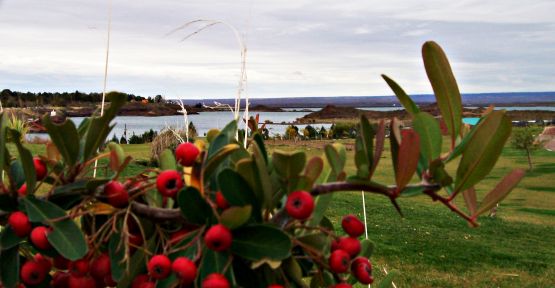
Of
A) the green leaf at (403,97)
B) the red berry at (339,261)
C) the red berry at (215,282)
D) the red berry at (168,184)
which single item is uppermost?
the green leaf at (403,97)

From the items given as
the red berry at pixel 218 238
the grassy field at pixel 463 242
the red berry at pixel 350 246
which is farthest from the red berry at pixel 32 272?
the grassy field at pixel 463 242

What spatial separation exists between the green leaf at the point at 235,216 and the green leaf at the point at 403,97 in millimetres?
222

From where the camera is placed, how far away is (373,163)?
21.1 inches

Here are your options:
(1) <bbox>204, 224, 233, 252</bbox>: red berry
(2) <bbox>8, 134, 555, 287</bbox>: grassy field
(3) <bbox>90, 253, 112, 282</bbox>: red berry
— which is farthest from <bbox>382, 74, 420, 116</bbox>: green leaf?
(2) <bbox>8, 134, 555, 287</bbox>: grassy field

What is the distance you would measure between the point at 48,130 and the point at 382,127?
32 cm

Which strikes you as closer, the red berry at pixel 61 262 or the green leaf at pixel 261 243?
the green leaf at pixel 261 243

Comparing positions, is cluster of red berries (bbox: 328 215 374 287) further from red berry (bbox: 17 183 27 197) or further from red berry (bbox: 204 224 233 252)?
red berry (bbox: 17 183 27 197)

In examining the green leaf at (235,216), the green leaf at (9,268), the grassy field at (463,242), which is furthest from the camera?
the grassy field at (463,242)

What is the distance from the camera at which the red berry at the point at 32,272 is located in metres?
0.57

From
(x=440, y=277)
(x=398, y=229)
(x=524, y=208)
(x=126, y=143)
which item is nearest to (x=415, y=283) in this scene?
(x=440, y=277)

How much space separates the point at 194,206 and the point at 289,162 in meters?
0.09

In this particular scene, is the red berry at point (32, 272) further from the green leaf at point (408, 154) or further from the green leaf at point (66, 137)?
the green leaf at point (408, 154)

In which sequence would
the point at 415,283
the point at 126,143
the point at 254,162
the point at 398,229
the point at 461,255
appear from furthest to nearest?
the point at 126,143 < the point at 398,229 < the point at 461,255 < the point at 415,283 < the point at 254,162

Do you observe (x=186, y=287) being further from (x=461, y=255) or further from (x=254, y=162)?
(x=461, y=255)
